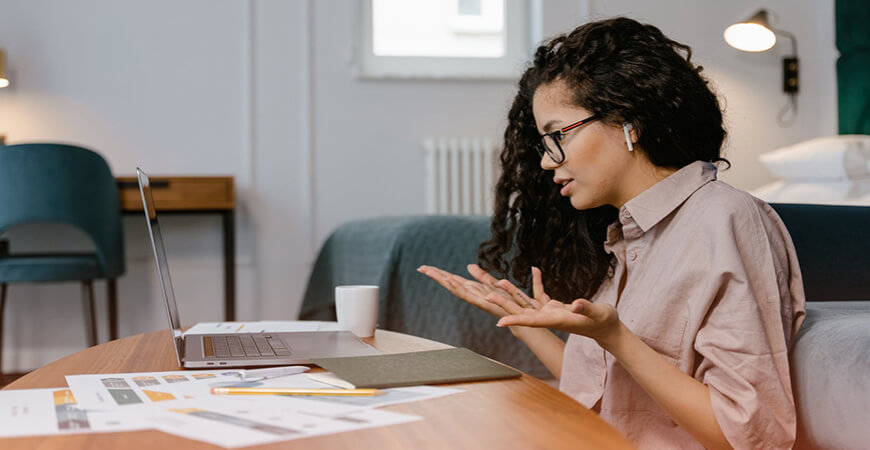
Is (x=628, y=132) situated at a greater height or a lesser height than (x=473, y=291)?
greater

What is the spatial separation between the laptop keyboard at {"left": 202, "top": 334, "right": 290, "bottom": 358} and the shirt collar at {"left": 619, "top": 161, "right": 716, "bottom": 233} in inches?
17.7

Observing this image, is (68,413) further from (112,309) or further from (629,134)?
(112,309)

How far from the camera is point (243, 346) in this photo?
0.92 metres

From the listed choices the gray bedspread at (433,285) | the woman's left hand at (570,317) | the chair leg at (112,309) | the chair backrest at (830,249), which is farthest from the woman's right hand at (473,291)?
the chair leg at (112,309)

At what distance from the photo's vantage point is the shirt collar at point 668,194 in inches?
36.8

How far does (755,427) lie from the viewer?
0.75 metres

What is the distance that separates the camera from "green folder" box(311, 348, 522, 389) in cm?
69

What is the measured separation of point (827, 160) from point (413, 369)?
7.64ft

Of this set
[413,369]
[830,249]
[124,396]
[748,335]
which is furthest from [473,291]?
[830,249]

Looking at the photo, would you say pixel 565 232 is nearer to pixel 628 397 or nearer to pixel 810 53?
A: pixel 628 397

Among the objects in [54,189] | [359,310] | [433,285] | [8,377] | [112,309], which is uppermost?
[54,189]

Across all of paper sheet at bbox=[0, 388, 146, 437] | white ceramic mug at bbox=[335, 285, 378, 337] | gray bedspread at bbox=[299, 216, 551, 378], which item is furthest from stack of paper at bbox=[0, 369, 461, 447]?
gray bedspread at bbox=[299, 216, 551, 378]

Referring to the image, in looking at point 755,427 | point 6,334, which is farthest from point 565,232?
point 6,334

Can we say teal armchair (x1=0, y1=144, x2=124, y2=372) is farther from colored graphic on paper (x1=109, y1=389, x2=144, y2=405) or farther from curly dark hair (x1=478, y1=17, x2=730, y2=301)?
colored graphic on paper (x1=109, y1=389, x2=144, y2=405)
